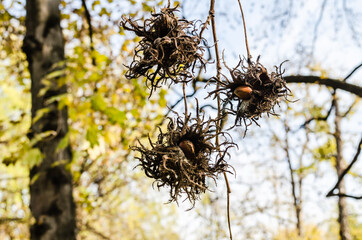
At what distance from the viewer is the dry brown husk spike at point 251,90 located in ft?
4.25

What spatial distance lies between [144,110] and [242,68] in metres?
4.18

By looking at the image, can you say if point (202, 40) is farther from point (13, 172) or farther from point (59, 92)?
point (13, 172)

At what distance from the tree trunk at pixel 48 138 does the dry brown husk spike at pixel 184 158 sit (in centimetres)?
121

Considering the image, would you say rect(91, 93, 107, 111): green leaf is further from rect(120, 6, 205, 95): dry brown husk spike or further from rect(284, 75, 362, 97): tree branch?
rect(284, 75, 362, 97): tree branch

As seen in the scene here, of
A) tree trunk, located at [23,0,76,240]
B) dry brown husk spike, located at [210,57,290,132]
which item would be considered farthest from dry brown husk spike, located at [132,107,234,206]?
tree trunk, located at [23,0,76,240]

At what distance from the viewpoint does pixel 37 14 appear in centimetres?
283

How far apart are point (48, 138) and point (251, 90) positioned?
173 cm

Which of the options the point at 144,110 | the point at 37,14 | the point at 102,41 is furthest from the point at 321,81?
the point at 102,41

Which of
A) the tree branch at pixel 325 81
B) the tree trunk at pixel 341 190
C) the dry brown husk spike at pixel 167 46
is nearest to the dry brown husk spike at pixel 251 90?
the dry brown husk spike at pixel 167 46

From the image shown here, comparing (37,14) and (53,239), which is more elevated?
(37,14)

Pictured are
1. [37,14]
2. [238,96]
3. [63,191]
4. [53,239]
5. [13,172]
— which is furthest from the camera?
[13,172]

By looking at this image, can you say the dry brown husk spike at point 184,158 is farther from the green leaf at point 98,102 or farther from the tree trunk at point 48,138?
the tree trunk at point 48,138

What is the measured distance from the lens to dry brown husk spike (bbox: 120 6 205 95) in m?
1.21

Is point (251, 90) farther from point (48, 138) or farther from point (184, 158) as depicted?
point (48, 138)
